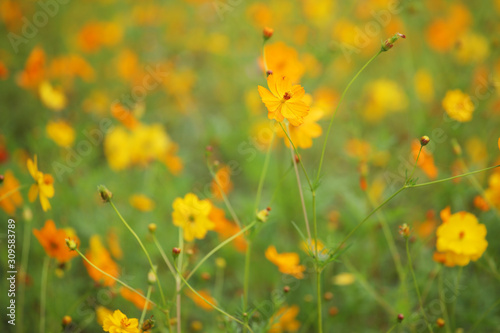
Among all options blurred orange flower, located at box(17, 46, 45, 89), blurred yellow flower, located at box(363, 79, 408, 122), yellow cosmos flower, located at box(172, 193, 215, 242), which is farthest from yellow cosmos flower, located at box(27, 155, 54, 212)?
blurred yellow flower, located at box(363, 79, 408, 122)

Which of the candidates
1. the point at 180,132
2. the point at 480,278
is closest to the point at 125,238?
the point at 180,132

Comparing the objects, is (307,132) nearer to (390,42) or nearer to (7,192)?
(390,42)

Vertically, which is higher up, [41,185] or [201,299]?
[41,185]

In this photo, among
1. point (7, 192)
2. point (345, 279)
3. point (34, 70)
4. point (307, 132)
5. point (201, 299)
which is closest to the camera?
point (307, 132)

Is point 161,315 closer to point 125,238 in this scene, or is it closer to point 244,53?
point 125,238

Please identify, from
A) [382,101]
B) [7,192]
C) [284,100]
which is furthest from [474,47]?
[7,192]

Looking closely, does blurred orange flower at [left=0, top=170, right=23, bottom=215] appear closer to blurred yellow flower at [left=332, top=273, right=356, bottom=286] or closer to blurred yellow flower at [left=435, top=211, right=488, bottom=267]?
blurred yellow flower at [left=332, top=273, right=356, bottom=286]
